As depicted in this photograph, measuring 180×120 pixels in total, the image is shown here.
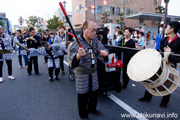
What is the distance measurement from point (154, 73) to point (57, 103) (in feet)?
7.53

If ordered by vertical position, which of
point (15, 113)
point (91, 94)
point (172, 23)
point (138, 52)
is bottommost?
point (15, 113)

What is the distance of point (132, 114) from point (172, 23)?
197 cm

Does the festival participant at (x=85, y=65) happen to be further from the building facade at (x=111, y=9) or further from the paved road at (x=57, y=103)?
the building facade at (x=111, y=9)

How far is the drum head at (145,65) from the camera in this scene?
1.75m

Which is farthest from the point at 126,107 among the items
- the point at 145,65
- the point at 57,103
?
the point at 57,103

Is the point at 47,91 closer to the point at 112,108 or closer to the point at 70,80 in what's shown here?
the point at 70,80

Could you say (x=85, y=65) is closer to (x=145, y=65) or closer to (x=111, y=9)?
(x=145, y=65)

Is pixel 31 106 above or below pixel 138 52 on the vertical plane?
below

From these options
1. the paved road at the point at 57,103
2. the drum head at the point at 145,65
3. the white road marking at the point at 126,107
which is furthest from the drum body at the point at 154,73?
the paved road at the point at 57,103

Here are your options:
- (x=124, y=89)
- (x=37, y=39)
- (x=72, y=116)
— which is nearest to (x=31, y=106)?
(x=72, y=116)

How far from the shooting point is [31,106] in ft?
9.54

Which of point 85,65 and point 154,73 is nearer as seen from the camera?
point 154,73

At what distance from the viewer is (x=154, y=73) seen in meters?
1.71

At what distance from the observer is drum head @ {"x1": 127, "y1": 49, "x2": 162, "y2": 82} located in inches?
69.0
